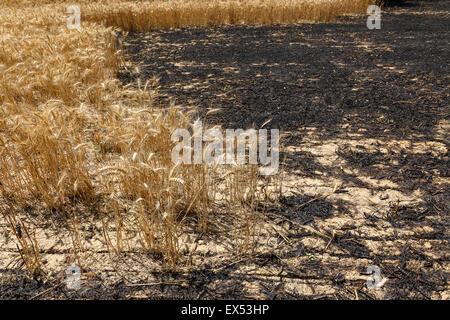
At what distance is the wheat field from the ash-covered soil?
0.18 metres

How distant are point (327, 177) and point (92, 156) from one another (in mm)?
2277

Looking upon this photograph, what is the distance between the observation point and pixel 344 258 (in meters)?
1.80

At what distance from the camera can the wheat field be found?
1865 mm

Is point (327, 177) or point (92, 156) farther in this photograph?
point (92, 156)

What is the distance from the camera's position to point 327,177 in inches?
103

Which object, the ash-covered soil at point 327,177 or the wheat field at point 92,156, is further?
the wheat field at point 92,156

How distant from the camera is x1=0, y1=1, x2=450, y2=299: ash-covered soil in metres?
1.65

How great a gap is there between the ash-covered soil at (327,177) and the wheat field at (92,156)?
0.60 ft

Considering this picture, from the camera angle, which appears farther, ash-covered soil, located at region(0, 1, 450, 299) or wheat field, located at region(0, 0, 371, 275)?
wheat field, located at region(0, 0, 371, 275)

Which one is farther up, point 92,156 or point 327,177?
point 92,156

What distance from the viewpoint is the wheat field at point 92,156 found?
73.4 inches

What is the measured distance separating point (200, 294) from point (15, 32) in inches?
282
